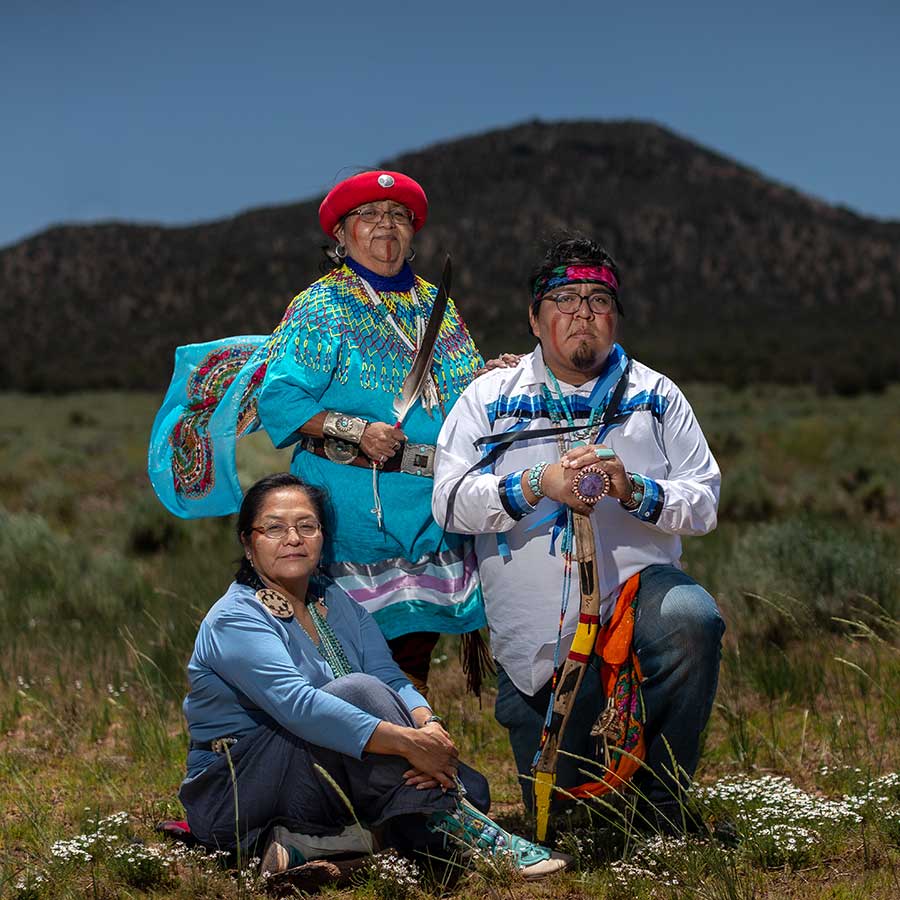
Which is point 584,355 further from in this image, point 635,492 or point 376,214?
point 376,214

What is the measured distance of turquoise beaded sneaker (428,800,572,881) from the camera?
3.49 meters

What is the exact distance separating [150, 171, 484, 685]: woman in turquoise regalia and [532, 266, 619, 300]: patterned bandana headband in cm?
61

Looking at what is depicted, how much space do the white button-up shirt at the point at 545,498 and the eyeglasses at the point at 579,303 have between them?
188 millimetres

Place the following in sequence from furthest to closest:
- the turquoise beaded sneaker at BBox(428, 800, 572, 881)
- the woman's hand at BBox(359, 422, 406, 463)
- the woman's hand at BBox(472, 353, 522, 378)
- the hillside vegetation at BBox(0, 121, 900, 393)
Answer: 1. the hillside vegetation at BBox(0, 121, 900, 393)
2. the woman's hand at BBox(472, 353, 522, 378)
3. the woman's hand at BBox(359, 422, 406, 463)
4. the turquoise beaded sneaker at BBox(428, 800, 572, 881)

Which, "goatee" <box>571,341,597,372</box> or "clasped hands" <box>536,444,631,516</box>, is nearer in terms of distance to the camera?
"clasped hands" <box>536,444,631,516</box>

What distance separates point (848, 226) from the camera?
95.1 m

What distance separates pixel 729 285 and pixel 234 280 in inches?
1338

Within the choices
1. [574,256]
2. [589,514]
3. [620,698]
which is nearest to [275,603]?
[589,514]

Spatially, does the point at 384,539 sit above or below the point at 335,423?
below

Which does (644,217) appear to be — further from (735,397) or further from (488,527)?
(488,527)

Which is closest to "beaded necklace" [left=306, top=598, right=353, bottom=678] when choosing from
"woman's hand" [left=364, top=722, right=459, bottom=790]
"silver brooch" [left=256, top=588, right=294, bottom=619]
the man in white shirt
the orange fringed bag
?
"silver brooch" [left=256, top=588, right=294, bottom=619]

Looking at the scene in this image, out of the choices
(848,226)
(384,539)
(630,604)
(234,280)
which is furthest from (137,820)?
(848,226)

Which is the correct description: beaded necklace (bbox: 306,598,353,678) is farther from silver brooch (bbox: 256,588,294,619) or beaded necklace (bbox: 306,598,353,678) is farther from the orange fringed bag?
the orange fringed bag

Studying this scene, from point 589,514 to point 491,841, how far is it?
1.05m
